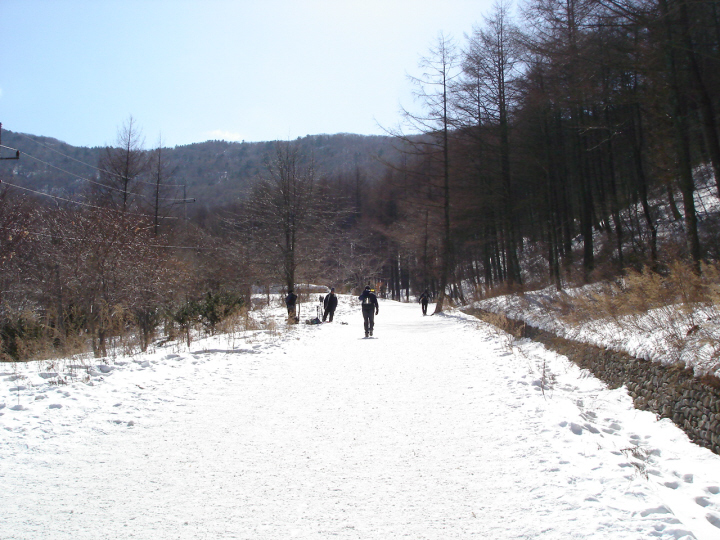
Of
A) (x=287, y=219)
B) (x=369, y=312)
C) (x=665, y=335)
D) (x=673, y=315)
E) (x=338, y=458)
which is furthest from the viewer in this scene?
(x=287, y=219)

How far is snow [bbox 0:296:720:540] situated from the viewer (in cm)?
344

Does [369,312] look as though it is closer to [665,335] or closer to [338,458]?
[665,335]

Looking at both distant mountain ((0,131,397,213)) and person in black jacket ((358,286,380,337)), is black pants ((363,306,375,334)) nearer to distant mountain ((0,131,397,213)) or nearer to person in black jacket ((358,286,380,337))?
person in black jacket ((358,286,380,337))

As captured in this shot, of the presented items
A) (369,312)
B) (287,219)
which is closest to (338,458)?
(369,312)

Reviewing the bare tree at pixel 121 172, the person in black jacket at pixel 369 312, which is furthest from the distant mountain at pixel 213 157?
the person in black jacket at pixel 369 312

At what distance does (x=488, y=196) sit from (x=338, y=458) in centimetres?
2153

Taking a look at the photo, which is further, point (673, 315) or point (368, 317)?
point (368, 317)

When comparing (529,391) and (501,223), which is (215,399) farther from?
(501,223)

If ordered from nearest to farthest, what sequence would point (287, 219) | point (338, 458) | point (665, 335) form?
point (338, 458), point (665, 335), point (287, 219)

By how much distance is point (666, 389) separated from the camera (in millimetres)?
5793

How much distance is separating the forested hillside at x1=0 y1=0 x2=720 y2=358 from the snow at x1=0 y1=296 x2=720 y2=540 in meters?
5.78

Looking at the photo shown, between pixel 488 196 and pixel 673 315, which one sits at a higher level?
pixel 488 196

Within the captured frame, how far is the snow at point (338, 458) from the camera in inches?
135

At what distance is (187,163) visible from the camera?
180m
